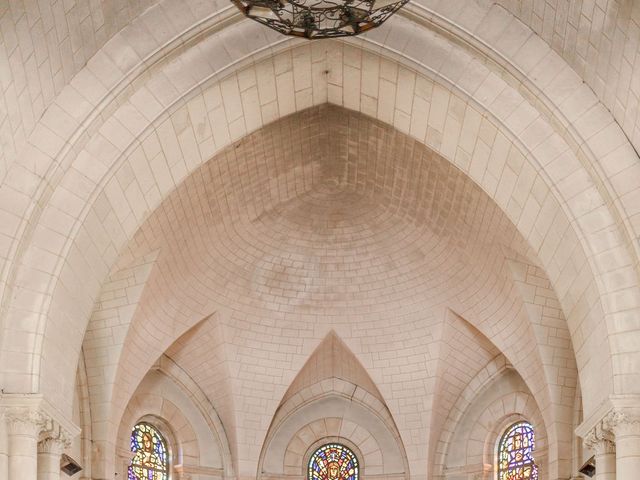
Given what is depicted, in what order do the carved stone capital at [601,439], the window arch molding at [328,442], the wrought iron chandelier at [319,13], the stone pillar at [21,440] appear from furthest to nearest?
the window arch molding at [328,442], the carved stone capital at [601,439], the stone pillar at [21,440], the wrought iron chandelier at [319,13]

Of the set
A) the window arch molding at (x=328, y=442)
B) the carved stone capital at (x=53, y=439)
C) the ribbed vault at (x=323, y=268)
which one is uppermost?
the ribbed vault at (x=323, y=268)

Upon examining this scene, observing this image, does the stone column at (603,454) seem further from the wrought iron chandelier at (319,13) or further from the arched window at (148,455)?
the arched window at (148,455)

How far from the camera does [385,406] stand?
74.5 feet

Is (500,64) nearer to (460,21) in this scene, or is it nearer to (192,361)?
(460,21)

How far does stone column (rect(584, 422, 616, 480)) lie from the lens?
15.5 meters

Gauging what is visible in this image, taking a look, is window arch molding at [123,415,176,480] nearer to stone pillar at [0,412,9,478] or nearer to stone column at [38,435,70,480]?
stone column at [38,435,70,480]

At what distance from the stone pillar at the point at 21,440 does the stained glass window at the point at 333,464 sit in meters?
8.90

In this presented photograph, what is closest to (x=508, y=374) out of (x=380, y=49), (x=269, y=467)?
(x=269, y=467)

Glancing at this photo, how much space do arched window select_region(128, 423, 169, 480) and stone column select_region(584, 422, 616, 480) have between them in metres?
8.31

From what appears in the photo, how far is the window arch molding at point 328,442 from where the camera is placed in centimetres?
2297

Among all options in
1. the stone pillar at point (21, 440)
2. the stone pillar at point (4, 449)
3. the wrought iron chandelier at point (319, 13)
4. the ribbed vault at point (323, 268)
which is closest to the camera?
the wrought iron chandelier at point (319, 13)

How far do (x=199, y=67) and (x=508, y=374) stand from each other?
8.13m

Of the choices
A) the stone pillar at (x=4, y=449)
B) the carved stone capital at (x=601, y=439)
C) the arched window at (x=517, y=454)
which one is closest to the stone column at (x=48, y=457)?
the stone pillar at (x=4, y=449)

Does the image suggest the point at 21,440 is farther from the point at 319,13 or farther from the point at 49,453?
the point at 319,13
